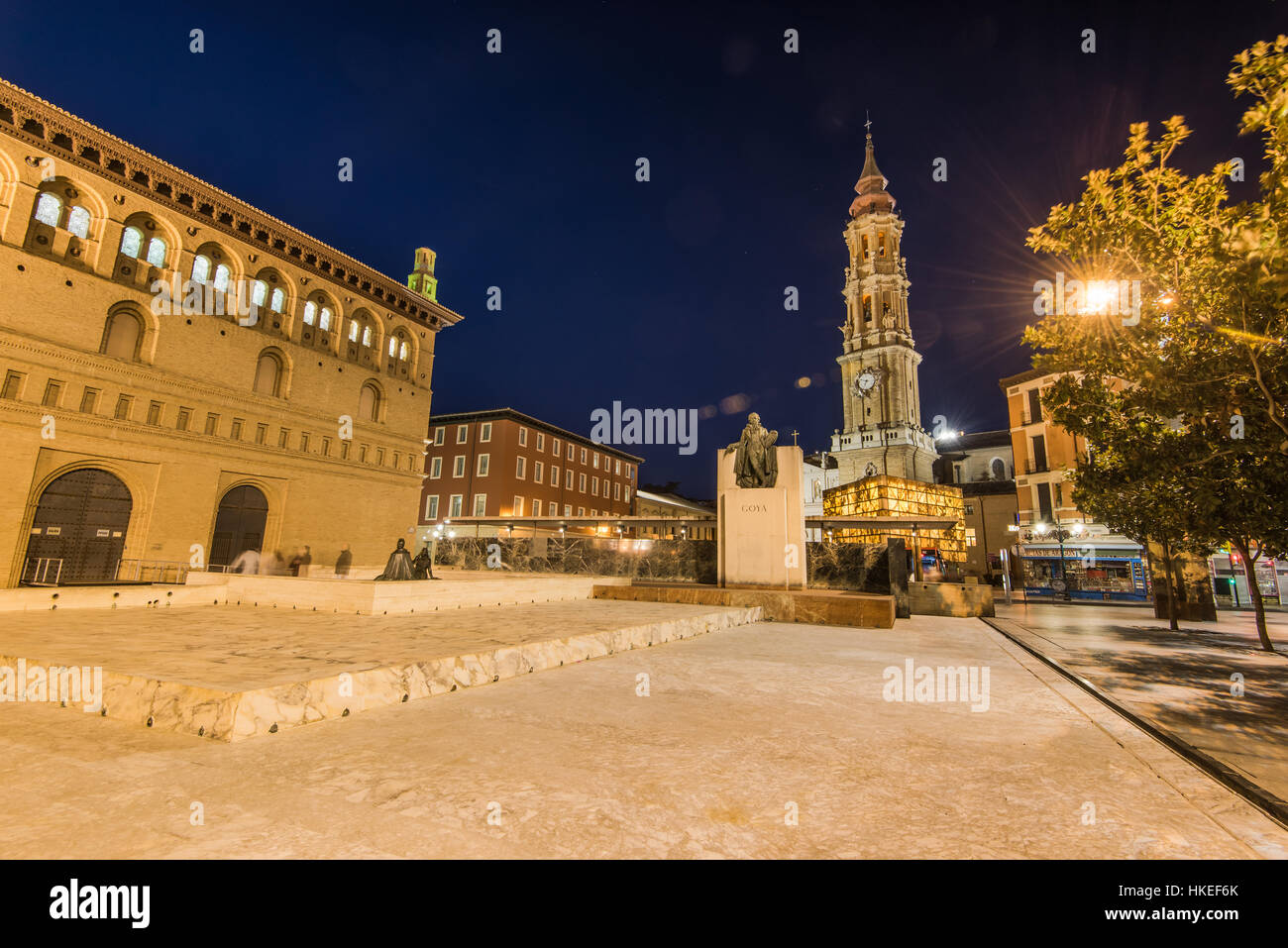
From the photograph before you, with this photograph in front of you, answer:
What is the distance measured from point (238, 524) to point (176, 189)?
14473mm

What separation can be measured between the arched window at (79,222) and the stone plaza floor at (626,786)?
25.0 meters

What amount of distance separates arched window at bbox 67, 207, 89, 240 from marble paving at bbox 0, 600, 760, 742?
18.0m

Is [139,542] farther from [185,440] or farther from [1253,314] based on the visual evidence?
[1253,314]

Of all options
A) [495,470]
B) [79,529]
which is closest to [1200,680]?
[79,529]

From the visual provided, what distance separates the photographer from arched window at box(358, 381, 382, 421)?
2888 cm

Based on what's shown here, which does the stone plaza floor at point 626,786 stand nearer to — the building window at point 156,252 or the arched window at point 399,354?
the building window at point 156,252

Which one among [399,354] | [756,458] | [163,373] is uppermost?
[399,354]

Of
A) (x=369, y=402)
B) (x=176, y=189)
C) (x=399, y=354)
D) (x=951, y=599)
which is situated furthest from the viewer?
(x=399, y=354)

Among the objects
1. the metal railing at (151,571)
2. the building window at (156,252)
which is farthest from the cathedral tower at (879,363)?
the building window at (156,252)

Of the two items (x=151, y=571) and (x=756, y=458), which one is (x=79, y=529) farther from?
(x=756, y=458)

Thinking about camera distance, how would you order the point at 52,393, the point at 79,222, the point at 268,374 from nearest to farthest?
the point at 52,393
the point at 79,222
the point at 268,374

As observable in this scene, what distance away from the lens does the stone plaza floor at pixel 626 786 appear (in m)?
2.27

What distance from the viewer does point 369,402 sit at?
29.5 meters

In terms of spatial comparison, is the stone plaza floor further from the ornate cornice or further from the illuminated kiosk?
the illuminated kiosk
